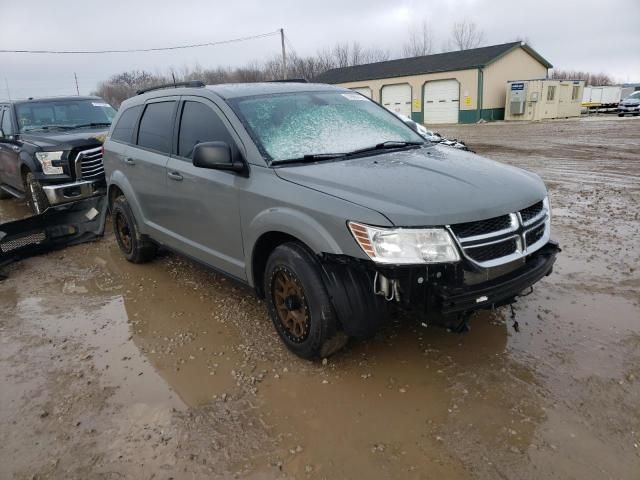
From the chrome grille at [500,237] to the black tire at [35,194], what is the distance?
22.0 feet

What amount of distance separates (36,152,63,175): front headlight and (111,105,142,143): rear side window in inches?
84.4

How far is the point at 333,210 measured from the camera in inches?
113

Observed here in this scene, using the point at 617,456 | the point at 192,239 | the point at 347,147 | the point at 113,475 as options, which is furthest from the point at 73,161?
the point at 617,456

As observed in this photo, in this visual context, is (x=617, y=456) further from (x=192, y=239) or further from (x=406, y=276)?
(x=192, y=239)

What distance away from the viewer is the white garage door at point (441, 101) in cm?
3294

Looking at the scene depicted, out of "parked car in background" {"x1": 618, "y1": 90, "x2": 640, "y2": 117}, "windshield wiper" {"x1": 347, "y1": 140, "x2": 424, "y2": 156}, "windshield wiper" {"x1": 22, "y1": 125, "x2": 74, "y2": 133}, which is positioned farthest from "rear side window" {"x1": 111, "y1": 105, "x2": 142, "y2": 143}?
"parked car in background" {"x1": 618, "y1": 90, "x2": 640, "y2": 117}

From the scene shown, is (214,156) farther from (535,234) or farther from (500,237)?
(535,234)

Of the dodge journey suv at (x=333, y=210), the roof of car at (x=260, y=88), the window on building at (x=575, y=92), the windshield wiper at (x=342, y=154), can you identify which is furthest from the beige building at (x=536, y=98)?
the windshield wiper at (x=342, y=154)

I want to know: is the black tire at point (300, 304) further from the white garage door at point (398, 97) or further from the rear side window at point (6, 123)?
the white garage door at point (398, 97)

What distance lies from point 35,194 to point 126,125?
10.3ft

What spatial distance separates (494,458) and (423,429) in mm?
398

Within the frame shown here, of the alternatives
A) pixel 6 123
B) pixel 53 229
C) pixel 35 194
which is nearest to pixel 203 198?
pixel 53 229

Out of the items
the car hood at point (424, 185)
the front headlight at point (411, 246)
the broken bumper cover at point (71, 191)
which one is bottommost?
the broken bumper cover at point (71, 191)

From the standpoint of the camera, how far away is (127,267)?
18.8 feet
